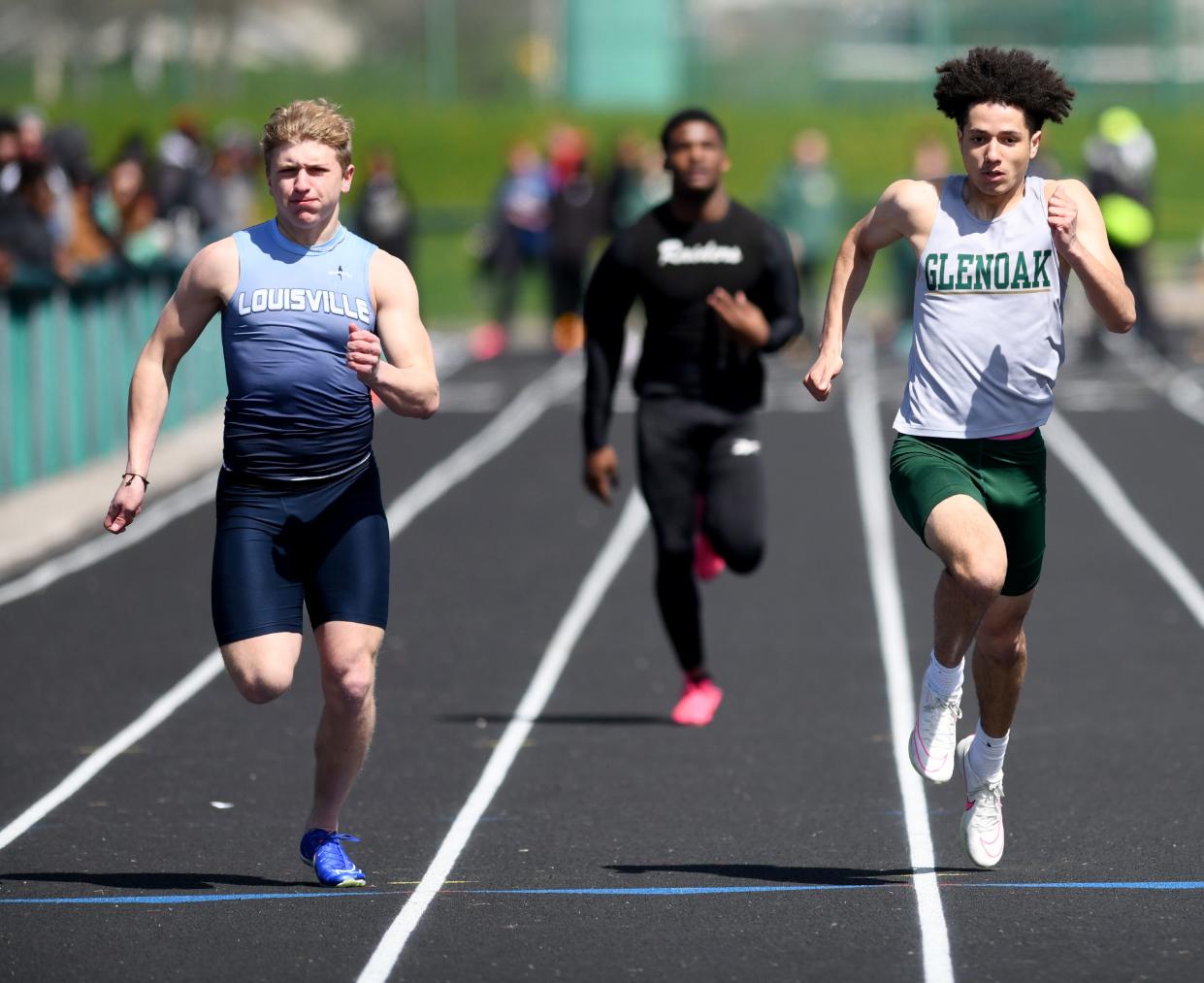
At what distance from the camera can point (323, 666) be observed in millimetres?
6512

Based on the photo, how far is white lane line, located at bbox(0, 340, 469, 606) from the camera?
1299 cm

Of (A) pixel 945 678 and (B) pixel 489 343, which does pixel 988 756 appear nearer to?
(A) pixel 945 678

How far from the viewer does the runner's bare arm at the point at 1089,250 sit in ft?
20.5

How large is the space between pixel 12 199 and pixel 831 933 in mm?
10897

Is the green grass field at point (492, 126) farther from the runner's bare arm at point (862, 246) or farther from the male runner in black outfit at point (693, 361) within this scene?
the runner's bare arm at point (862, 246)

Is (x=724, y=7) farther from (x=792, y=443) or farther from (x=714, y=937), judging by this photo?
(x=714, y=937)

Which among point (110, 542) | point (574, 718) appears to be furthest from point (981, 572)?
point (110, 542)

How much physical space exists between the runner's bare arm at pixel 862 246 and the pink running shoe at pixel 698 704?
2923mm

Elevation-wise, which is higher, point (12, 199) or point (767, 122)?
point (12, 199)

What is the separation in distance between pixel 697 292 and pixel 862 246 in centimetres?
261

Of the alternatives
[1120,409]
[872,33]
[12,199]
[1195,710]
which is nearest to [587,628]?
[1195,710]

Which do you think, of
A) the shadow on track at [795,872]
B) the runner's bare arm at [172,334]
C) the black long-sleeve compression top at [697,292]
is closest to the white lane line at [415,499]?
the runner's bare arm at [172,334]

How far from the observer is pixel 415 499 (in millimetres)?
16078

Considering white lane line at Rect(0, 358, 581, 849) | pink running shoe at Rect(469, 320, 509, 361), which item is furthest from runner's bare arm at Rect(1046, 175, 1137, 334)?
pink running shoe at Rect(469, 320, 509, 361)
